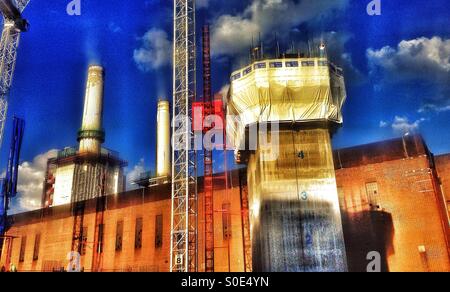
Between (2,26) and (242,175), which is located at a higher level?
(2,26)

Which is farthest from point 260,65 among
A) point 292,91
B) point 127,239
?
point 127,239

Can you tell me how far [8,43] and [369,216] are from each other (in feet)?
162

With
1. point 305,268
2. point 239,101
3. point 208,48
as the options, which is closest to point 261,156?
point 239,101

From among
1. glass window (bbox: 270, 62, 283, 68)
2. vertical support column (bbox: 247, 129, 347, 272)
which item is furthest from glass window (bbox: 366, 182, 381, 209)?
glass window (bbox: 270, 62, 283, 68)

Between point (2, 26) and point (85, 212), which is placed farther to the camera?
point (85, 212)

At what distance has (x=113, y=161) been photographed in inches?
3113

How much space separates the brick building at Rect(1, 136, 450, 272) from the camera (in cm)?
3659

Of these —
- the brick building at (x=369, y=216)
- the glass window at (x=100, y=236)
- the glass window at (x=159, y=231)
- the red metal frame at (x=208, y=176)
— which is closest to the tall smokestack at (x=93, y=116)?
the glass window at (x=100, y=236)

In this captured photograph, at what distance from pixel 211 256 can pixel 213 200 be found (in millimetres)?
6649

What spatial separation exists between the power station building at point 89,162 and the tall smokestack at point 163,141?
977 cm

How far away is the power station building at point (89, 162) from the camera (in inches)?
2822

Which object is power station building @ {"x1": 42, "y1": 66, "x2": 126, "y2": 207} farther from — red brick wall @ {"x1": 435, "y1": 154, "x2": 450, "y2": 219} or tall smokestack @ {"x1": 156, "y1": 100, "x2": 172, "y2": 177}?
red brick wall @ {"x1": 435, "y1": 154, "x2": 450, "y2": 219}

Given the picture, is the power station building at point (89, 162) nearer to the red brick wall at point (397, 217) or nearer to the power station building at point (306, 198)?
the power station building at point (306, 198)

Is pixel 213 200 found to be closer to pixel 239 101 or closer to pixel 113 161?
pixel 239 101
